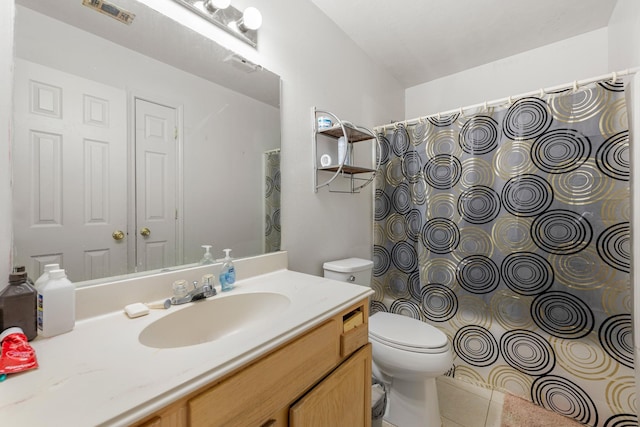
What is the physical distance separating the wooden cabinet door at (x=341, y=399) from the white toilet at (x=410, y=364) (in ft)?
1.14

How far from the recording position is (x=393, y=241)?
1958mm

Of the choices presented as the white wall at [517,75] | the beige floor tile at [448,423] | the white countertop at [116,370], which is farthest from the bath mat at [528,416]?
the white wall at [517,75]

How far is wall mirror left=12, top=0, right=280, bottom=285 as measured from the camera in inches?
28.6

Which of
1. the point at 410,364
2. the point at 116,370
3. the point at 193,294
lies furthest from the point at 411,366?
the point at 116,370

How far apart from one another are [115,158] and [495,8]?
82.9 inches

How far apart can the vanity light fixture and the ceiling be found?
0.60 meters

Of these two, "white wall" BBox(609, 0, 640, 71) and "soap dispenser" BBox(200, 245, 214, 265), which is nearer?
"soap dispenser" BBox(200, 245, 214, 265)

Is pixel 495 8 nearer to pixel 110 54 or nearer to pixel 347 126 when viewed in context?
pixel 347 126

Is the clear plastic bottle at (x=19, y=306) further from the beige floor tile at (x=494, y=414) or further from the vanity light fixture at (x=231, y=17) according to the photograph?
the beige floor tile at (x=494, y=414)

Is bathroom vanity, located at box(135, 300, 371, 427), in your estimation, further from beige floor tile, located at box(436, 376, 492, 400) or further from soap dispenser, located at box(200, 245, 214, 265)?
beige floor tile, located at box(436, 376, 492, 400)

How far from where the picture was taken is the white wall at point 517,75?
1.82 meters

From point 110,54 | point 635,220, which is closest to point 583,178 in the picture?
point 635,220

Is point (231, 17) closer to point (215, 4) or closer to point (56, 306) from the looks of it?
point (215, 4)

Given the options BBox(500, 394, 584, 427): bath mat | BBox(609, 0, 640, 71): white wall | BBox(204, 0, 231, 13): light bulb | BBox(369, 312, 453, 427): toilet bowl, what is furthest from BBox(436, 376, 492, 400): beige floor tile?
BBox(204, 0, 231, 13): light bulb
